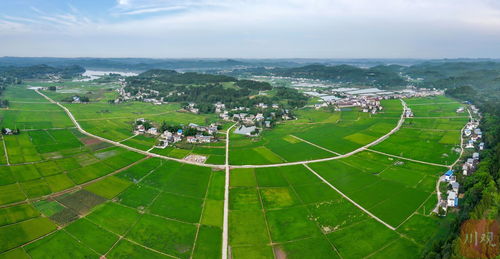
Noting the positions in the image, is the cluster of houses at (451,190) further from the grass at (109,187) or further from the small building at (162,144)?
the small building at (162,144)

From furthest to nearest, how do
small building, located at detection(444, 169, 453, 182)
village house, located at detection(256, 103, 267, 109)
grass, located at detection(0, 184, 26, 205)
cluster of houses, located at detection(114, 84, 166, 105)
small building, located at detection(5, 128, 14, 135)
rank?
cluster of houses, located at detection(114, 84, 166, 105)
village house, located at detection(256, 103, 267, 109)
small building, located at detection(5, 128, 14, 135)
small building, located at detection(444, 169, 453, 182)
grass, located at detection(0, 184, 26, 205)

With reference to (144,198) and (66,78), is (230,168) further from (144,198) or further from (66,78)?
(66,78)

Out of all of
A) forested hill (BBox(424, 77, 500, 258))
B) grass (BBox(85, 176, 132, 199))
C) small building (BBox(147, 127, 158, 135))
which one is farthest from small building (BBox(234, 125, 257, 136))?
forested hill (BBox(424, 77, 500, 258))

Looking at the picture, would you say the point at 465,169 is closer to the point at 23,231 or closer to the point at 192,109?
the point at 23,231

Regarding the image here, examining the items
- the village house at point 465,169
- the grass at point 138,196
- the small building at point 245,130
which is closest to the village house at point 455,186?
the village house at point 465,169

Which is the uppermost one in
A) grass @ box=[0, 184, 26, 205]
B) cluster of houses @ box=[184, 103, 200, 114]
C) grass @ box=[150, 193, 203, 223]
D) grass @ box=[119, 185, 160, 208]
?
cluster of houses @ box=[184, 103, 200, 114]

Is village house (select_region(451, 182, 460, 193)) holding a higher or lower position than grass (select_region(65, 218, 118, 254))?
higher

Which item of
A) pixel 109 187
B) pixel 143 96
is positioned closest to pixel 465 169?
pixel 109 187

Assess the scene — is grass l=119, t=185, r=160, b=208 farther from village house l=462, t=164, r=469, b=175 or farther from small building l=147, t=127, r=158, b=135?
village house l=462, t=164, r=469, b=175

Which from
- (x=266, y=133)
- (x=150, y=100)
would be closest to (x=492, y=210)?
(x=266, y=133)
